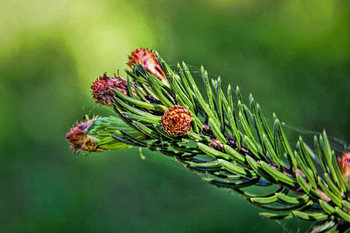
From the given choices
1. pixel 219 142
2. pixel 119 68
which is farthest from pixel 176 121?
pixel 119 68

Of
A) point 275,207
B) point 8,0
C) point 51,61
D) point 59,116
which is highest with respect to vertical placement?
point 8,0

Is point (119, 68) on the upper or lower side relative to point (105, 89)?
upper

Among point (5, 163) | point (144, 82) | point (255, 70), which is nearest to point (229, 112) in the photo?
point (144, 82)

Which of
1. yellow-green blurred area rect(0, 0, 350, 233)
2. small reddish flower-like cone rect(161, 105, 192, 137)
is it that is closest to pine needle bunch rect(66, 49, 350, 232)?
small reddish flower-like cone rect(161, 105, 192, 137)

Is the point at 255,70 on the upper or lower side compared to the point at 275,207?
upper

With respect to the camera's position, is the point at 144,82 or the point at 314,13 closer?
the point at 144,82

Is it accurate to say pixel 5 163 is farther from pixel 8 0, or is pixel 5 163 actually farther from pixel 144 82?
pixel 144 82

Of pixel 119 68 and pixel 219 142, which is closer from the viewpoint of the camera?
pixel 219 142

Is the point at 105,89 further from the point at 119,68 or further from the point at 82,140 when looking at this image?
the point at 119,68
